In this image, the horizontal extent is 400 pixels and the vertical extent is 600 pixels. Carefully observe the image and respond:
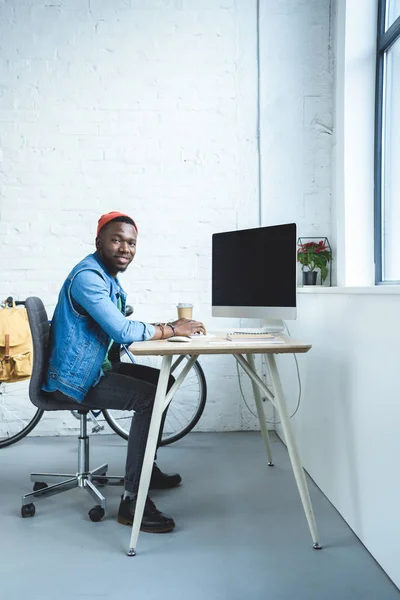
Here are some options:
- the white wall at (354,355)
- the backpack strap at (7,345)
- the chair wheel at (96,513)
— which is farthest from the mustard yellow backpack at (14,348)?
the white wall at (354,355)

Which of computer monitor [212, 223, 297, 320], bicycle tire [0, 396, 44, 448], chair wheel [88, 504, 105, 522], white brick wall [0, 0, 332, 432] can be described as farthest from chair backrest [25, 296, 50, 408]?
white brick wall [0, 0, 332, 432]

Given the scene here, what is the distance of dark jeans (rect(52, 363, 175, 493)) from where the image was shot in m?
2.46

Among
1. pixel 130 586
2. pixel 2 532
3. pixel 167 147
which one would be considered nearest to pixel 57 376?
pixel 2 532

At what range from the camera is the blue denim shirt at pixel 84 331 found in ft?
7.97

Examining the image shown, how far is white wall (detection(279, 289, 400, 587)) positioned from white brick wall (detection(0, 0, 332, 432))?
1.19 m

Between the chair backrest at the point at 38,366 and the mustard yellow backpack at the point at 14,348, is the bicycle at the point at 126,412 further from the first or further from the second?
the chair backrest at the point at 38,366

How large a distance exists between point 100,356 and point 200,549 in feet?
2.68

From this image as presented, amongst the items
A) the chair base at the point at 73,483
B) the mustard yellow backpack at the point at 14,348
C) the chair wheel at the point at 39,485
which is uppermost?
the mustard yellow backpack at the point at 14,348

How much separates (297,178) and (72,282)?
196 cm

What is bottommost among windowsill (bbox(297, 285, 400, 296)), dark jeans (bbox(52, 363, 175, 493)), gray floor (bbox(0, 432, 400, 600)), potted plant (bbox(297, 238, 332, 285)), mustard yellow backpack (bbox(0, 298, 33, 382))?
gray floor (bbox(0, 432, 400, 600))

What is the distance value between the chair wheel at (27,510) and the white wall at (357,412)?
1142mm

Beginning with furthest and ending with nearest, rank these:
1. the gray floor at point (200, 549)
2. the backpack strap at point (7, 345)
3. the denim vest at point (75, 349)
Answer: the backpack strap at point (7, 345) < the denim vest at point (75, 349) < the gray floor at point (200, 549)

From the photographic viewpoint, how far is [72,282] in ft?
8.14

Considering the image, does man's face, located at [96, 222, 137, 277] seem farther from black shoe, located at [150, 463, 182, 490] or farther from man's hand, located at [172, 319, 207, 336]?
black shoe, located at [150, 463, 182, 490]
